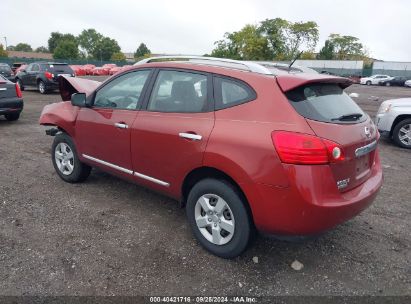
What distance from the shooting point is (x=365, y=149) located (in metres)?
3.03

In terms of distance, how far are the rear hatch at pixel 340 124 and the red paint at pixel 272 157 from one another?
0.04ft

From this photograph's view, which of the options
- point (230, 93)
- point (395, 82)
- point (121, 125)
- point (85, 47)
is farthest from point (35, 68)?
point (85, 47)

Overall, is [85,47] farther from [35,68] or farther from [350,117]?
[350,117]

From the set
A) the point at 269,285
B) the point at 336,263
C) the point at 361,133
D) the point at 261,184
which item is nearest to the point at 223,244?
the point at 269,285

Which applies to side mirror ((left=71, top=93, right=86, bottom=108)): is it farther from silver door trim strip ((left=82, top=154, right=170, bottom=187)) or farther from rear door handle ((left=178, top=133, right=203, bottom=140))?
rear door handle ((left=178, top=133, right=203, bottom=140))

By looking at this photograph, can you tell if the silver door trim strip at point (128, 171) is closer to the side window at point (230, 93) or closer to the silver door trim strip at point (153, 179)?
the silver door trim strip at point (153, 179)

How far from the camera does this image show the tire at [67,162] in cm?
477

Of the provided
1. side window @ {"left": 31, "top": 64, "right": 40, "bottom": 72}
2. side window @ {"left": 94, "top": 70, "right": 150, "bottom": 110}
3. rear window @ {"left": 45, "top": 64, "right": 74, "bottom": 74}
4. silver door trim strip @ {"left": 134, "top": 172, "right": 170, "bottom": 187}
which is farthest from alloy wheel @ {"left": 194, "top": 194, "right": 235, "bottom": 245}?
side window @ {"left": 31, "top": 64, "right": 40, "bottom": 72}

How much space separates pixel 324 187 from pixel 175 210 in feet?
6.74

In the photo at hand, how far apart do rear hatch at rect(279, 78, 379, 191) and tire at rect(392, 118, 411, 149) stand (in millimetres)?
5175

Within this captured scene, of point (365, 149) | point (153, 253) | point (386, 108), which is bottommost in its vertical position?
point (153, 253)

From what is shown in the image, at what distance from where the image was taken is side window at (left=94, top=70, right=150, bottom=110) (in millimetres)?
3830

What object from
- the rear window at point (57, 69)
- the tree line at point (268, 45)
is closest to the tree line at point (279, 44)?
the tree line at point (268, 45)

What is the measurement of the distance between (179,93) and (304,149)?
1.43 metres
